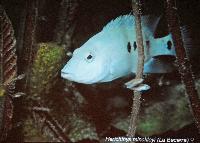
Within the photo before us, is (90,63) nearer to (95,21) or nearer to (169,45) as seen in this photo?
(95,21)

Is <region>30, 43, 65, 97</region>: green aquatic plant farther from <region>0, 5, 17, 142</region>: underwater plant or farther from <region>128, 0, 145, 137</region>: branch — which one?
<region>128, 0, 145, 137</region>: branch

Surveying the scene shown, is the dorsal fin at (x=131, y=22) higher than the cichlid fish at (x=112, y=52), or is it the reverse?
the dorsal fin at (x=131, y=22)

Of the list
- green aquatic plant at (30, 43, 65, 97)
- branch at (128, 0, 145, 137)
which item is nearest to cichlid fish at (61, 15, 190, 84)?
green aquatic plant at (30, 43, 65, 97)

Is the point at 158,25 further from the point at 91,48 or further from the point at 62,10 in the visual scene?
the point at 62,10

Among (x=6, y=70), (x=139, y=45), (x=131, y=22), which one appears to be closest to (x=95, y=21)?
(x=131, y=22)

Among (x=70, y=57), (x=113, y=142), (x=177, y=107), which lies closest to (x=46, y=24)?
(x=70, y=57)

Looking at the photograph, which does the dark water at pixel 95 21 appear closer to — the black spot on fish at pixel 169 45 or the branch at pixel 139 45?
the black spot on fish at pixel 169 45

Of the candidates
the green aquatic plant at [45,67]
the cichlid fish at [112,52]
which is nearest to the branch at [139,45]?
the cichlid fish at [112,52]

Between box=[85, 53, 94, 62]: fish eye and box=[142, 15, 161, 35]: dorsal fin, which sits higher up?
box=[142, 15, 161, 35]: dorsal fin
